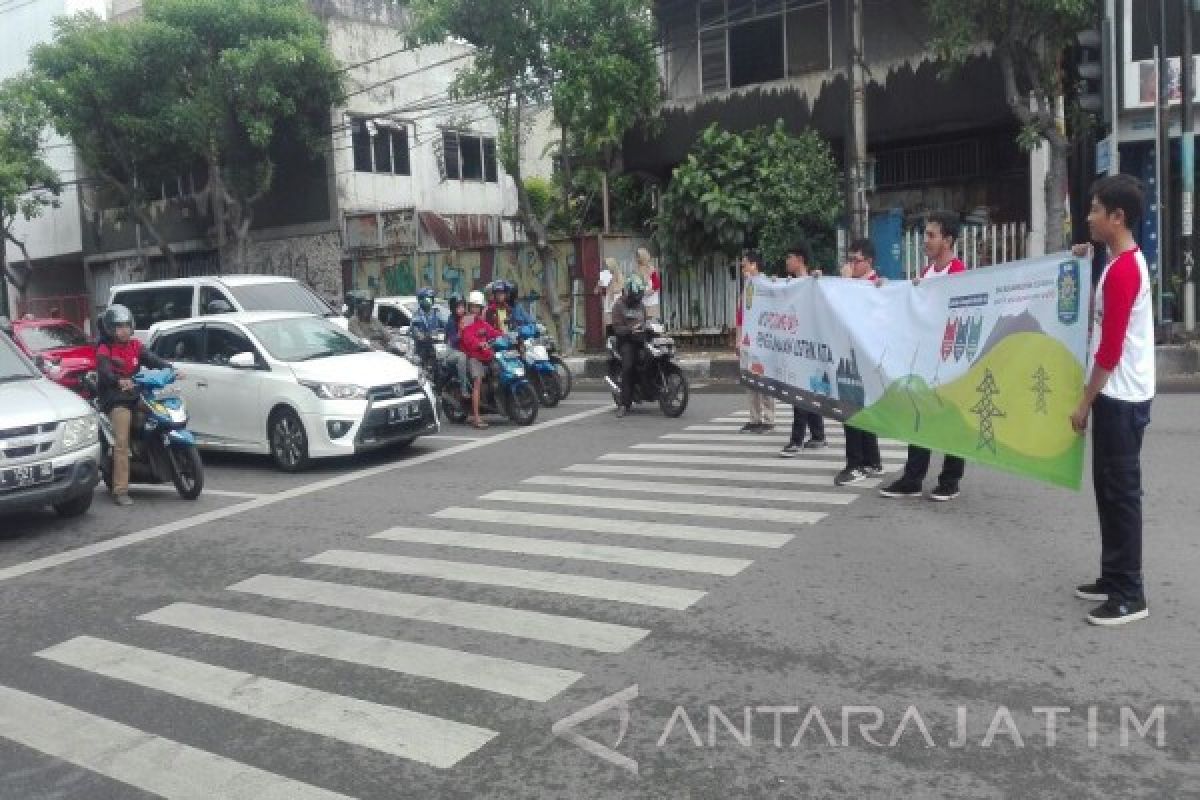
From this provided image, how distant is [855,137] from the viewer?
17359mm

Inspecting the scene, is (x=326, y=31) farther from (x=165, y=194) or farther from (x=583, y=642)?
(x=583, y=642)

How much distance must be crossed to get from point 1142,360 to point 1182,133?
13.3 metres

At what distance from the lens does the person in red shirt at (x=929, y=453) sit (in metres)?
7.53

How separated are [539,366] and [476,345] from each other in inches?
50.7

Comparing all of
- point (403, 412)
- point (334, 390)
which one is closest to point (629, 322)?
point (403, 412)

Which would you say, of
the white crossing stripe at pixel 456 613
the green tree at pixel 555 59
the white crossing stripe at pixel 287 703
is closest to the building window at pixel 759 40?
the green tree at pixel 555 59

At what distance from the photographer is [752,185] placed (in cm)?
2011

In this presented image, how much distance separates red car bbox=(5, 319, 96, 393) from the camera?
50.6ft

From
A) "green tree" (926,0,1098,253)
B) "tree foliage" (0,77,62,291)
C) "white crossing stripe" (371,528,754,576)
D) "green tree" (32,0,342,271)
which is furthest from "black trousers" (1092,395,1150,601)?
"tree foliage" (0,77,62,291)

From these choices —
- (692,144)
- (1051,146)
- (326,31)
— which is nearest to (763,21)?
(692,144)

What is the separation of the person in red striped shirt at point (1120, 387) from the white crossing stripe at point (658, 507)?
2.48 metres

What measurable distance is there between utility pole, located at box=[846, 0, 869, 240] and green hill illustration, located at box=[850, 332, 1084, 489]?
34.2 ft

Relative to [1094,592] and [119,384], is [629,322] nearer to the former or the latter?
[119,384]

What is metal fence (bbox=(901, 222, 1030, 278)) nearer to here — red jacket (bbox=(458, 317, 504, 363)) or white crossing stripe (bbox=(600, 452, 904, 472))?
red jacket (bbox=(458, 317, 504, 363))
